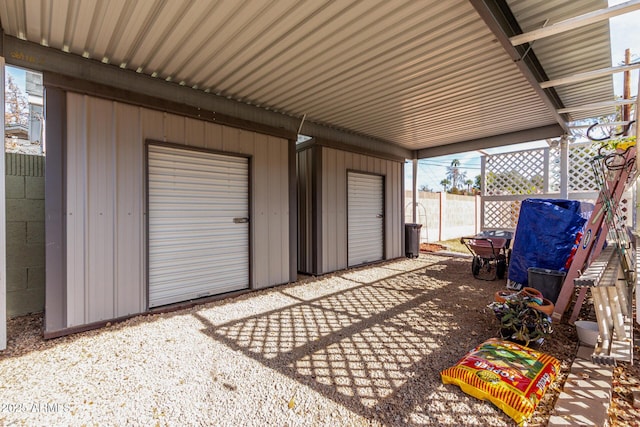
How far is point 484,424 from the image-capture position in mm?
1697

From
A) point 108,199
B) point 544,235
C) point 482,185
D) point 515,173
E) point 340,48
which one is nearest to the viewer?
point 340,48

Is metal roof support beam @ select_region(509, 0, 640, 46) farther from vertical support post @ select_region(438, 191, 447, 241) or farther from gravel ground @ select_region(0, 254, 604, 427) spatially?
vertical support post @ select_region(438, 191, 447, 241)

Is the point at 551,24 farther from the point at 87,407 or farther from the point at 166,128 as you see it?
the point at 87,407

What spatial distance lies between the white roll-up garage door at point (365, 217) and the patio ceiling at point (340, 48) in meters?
1.94

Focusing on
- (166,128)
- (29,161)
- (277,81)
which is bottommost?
(29,161)

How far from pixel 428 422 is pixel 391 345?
3.29 feet

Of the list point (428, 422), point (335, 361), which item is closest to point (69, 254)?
point (335, 361)

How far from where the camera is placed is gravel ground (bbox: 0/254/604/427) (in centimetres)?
181

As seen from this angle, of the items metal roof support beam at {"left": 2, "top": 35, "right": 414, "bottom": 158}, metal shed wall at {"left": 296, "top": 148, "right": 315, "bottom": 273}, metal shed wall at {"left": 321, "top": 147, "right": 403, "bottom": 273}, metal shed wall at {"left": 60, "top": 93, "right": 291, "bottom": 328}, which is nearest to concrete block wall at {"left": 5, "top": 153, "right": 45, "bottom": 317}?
metal shed wall at {"left": 60, "top": 93, "right": 291, "bottom": 328}

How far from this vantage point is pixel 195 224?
13.1 ft

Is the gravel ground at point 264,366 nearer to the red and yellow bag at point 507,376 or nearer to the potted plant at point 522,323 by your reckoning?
the red and yellow bag at point 507,376

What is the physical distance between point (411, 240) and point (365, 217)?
1785mm

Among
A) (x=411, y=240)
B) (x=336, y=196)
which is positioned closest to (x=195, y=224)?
(x=336, y=196)

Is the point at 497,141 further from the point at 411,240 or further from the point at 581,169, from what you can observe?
the point at 411,240
